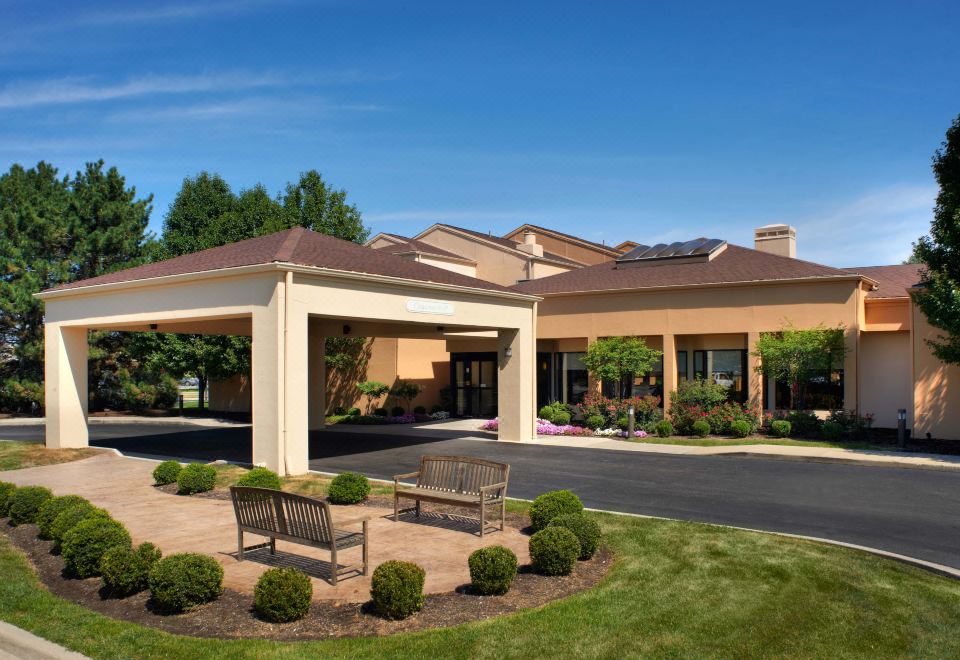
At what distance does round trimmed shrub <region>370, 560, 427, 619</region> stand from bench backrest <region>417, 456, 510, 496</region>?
3952 millimetres

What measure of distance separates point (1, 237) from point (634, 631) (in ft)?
124

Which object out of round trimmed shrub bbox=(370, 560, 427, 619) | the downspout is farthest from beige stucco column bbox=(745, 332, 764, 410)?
round trimmed shrub bbox=(370, 560, 427, 619)

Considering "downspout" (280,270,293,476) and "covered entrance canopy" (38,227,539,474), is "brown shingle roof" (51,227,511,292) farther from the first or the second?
"downspout" (280,270,293,476)

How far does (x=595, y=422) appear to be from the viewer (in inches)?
997

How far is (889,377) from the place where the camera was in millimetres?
24219

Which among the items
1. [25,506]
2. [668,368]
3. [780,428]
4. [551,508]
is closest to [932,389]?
→ [780,428]

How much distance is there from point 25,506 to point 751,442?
1793 centimetres

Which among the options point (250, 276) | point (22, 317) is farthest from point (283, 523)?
point (22, 317)

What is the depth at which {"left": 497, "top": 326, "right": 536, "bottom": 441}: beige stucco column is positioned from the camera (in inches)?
892

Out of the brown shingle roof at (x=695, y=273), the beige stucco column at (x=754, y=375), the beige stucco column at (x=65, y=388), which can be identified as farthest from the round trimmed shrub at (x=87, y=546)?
the brown shingle roof at (x=695, y=273)

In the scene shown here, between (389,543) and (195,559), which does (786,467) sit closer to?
(389,543)

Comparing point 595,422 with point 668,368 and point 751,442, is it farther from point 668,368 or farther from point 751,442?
point 751,442

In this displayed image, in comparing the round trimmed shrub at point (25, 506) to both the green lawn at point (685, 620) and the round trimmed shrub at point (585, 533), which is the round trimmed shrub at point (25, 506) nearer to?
the green lawn at point (685, 620)

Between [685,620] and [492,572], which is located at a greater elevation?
[492,572]
